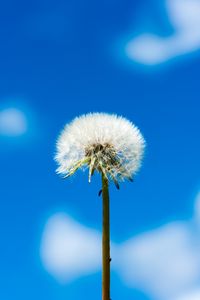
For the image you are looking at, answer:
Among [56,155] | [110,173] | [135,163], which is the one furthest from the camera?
[56,155]

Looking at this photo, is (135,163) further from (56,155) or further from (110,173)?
A: (56,155)

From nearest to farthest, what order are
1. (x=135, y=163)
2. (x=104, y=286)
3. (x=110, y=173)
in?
(x=104, y=286), (x=110, y=173), (x=135, y=163)

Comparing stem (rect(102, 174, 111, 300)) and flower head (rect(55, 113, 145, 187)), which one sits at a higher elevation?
flower head (rect(55, 113, 145, 187))

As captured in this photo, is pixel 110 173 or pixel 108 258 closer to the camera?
pixel 108 258

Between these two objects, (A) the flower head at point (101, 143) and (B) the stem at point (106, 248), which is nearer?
(B) the stem at point (106, 248)

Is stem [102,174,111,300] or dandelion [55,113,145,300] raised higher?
dandelion [55,113,145,300]

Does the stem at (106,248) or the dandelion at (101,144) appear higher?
the dandelion at (101,144)

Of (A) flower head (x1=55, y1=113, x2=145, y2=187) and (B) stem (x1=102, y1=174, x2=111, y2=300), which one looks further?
(A) flower head (x1=55, y1=113, x2=145, y2=187)

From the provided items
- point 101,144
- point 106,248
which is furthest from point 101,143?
point 106,248

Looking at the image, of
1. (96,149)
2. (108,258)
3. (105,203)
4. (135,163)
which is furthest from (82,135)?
(108,258)
